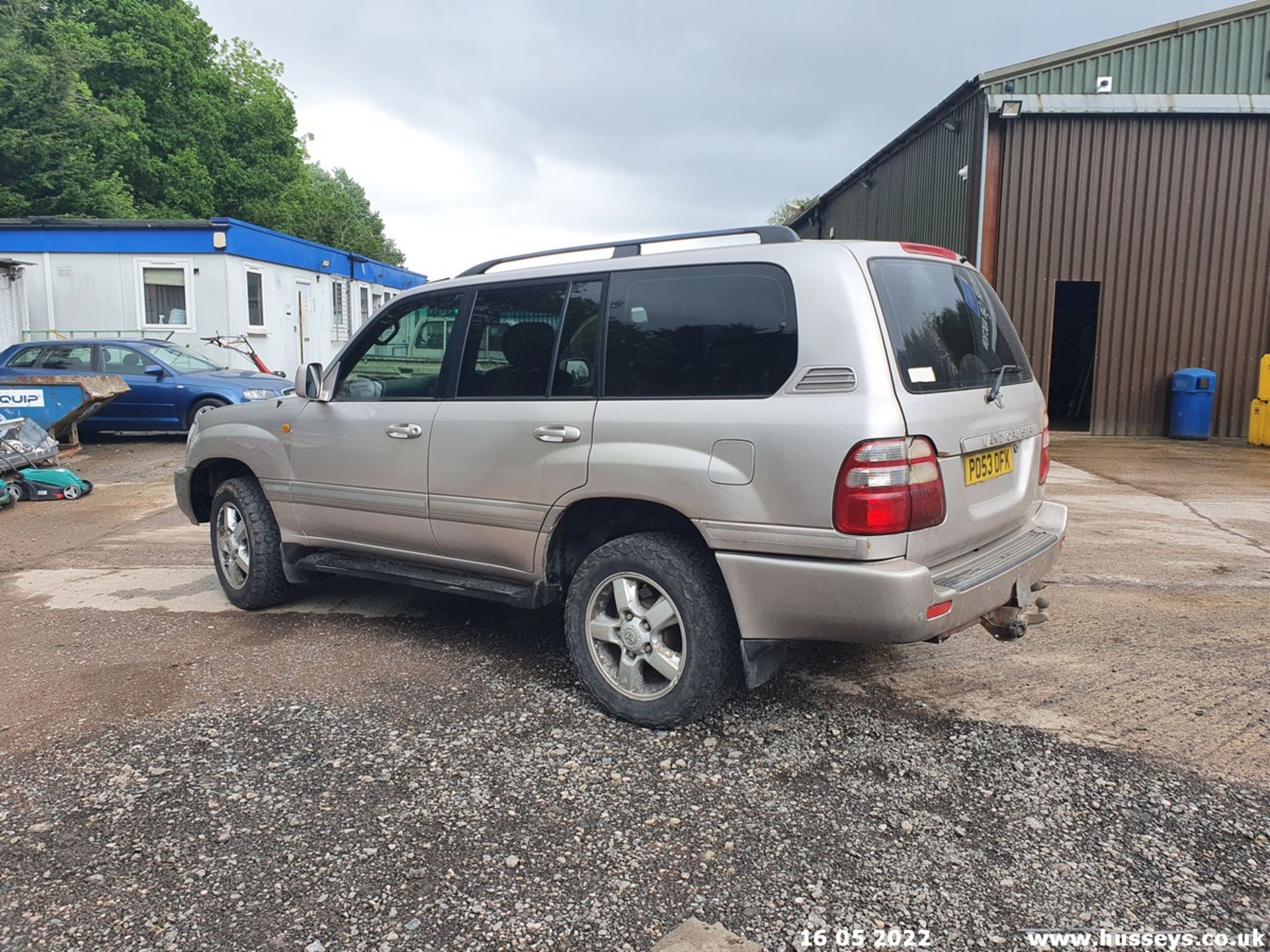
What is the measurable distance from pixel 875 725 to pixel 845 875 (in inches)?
42.5

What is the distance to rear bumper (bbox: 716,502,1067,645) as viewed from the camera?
314cm

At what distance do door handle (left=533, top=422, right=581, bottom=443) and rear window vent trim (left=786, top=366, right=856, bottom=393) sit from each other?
3.11 feet

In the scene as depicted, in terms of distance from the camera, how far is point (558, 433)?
12.8ft

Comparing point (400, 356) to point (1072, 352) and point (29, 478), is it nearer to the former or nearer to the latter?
point (29, 478)

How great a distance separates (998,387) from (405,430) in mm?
2628

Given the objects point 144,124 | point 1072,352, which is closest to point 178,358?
point 1072,352

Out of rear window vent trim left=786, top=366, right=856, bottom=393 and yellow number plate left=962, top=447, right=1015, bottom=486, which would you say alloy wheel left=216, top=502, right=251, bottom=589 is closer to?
rear window vent trim left=786, top=366, right=856, bottom=393

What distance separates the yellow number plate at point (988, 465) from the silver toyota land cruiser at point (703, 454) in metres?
0.02

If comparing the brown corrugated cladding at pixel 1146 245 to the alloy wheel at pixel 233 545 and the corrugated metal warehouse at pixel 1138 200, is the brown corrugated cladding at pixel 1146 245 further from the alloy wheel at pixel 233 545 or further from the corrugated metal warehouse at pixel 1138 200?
the alloy wheel at pixel 233 545

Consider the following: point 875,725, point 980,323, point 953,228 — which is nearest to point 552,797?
point 875,725

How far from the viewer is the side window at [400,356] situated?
454 cm
